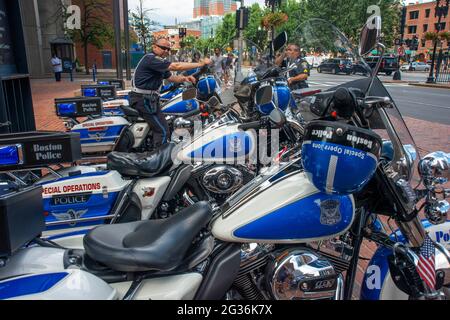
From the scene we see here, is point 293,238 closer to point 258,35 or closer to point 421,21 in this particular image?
point 258,35

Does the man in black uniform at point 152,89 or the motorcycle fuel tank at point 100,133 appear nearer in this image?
the man in black uniform at point 152,89

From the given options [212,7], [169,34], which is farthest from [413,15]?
[169,34]

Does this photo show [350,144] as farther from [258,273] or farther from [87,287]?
[87,287]

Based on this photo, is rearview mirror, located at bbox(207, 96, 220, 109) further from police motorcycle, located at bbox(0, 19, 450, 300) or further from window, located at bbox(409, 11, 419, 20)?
window, located at bbox(409, 11, 419, 20)

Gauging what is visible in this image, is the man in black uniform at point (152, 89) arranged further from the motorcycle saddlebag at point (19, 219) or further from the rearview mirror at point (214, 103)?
the motorcycle saddlebag at point (19, 219)

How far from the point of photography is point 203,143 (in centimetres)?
353

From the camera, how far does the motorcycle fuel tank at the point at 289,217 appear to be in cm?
167

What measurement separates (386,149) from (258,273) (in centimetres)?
97

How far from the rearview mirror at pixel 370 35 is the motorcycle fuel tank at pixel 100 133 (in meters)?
4.69

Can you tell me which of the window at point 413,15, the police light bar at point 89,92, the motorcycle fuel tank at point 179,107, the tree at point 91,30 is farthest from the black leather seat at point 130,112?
the window at point 413,15

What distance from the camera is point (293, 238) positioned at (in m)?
1.69

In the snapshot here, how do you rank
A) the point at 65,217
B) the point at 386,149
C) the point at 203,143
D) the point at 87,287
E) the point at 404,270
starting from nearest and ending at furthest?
the point at 87,287 → the point at 404,270 → the point at 386,149 → the point at 65,217 → the point at 203,143

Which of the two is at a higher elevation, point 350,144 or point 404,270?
point 350,144
